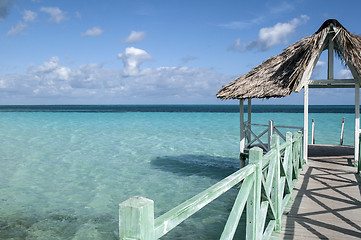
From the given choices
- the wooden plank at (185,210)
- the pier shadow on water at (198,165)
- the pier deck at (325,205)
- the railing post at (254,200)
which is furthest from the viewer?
the pier shadow on water at (198,165)

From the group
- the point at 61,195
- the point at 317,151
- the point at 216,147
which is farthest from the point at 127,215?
the point at 216,147

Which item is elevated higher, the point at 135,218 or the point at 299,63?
the point at 299,63

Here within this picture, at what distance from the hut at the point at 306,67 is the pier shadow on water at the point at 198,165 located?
9.92 feet

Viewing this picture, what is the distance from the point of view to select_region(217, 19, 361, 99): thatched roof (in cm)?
732

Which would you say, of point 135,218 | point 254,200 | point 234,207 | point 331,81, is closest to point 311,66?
point 331,81

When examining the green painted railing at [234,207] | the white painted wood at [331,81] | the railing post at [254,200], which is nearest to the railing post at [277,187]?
the green painted railing at [234,207]

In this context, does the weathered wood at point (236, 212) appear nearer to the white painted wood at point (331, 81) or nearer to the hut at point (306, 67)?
the hut at point (306, 67)

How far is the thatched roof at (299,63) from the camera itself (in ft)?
24.0

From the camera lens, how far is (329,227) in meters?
3.71

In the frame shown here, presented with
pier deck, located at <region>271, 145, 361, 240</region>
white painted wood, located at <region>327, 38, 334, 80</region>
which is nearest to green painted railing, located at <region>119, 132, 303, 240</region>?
pier deck, located at <region>271, 145, 361, 240</region>

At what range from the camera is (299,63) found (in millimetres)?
7547

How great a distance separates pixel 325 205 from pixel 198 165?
716 centimetres

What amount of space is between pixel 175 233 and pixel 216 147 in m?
10.4

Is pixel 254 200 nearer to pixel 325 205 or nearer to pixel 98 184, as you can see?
pixel 325 205
